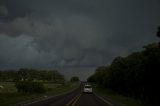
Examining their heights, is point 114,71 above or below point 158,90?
above

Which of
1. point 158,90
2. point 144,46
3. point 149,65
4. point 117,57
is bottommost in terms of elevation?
point 158,90

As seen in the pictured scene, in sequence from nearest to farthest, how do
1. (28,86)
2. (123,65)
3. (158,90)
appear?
(158,90), (28,86), (123,65)

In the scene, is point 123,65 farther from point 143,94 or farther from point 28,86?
point 28,86

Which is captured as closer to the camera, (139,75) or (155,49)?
(155,49)

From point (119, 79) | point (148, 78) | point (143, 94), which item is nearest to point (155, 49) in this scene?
point (148, 78)

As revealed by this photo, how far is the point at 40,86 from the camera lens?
5984cm

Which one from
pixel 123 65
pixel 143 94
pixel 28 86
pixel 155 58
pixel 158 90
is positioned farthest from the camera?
pixel 123 65

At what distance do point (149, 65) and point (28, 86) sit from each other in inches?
957

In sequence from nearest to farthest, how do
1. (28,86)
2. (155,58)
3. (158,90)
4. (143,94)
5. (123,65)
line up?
(155,58) < (158,90) < (143,94) < (28,86) < (123,65)

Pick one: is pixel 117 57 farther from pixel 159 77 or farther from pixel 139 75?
pixel 159 77

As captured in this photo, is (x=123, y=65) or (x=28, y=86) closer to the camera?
(x=28, y=86)

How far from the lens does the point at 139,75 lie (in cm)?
4688

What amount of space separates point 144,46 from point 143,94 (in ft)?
38.0

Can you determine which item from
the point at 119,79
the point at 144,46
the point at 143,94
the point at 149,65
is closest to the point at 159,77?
the point at 149,65
